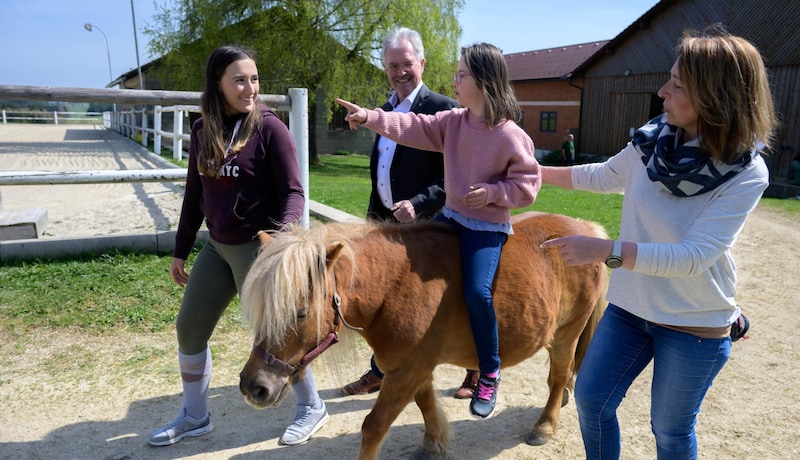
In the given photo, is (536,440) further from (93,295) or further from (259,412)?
(93,295)

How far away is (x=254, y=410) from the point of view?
355cm

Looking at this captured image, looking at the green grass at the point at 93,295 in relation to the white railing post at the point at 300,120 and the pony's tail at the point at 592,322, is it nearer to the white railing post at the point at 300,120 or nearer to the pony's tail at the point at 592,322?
the white railing post at the point at 300,120

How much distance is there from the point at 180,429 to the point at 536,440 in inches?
81.8

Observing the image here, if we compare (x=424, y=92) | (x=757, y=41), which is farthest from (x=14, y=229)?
(x=757, y=41)

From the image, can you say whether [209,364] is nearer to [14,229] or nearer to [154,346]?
[154,346]

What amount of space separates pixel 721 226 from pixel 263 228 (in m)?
2.12

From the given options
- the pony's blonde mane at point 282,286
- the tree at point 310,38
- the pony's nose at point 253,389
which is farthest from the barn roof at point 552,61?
the pony's nose at point 253,389

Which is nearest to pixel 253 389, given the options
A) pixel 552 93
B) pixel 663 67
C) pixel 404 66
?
pixel 404 66

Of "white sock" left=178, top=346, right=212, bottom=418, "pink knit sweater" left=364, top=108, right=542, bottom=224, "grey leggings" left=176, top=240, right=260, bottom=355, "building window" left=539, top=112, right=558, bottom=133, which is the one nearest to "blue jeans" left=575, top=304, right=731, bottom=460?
"pink knit sweater" left=364, top=108, right=542, bottom=224

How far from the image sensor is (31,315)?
14.9 ft

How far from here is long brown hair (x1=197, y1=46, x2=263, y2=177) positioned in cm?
279

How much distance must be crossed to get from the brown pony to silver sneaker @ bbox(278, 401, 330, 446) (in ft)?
2.15

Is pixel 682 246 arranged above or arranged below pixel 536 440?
above

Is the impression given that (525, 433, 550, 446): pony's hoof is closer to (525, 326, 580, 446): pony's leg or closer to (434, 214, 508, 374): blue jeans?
(525, 326, 580, 446): pony's leg
